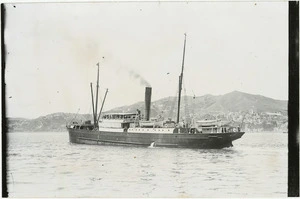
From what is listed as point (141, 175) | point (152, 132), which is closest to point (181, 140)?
Answer: point (152, 132)

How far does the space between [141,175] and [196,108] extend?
276 cm

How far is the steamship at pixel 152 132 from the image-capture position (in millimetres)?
15328

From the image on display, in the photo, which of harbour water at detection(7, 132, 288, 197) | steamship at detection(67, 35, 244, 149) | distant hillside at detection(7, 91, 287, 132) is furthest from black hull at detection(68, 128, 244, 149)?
harbour water at detection(7, 132, 288, 197)

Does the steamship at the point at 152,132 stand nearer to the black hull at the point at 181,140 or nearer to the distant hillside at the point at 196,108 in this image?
the black hull at the point at 181,140

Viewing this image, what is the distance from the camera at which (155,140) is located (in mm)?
16781

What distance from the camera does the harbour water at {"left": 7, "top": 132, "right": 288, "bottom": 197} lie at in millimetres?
10570

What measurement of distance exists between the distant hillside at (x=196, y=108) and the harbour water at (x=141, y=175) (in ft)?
1.26

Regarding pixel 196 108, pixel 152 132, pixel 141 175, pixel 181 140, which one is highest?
pixel 196 108

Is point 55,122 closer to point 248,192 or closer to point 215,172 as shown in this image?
point 215,172

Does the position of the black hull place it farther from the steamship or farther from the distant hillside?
the distant hillside

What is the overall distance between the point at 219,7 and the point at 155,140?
688cm

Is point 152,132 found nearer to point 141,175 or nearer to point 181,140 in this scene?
point 181,140

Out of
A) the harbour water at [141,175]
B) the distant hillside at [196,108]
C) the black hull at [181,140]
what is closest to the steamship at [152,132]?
the black hull at [181,140]

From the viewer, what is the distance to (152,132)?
17.0 meters
